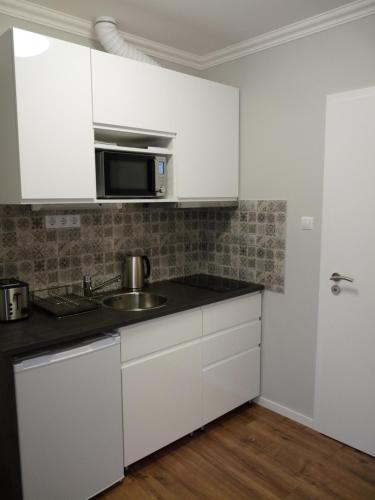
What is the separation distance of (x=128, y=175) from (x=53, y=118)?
49 centimetres

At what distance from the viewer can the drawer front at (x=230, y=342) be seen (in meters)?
2.38

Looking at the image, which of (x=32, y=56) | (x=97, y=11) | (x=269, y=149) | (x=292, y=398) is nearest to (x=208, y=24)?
(x=97, y=11)

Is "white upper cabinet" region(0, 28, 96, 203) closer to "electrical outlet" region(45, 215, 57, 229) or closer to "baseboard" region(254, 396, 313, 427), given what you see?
"electrical outlet" region(45, 215, 57, 229)

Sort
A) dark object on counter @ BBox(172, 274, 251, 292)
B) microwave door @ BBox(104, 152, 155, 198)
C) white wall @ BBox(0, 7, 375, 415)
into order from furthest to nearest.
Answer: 1. dark object on counter @ BBox(172, 274, 251, 292)
2. white wall @ BBox(0, 7, 375, 415)
3. microwave door @ BBox(104, 152, 155, 198)

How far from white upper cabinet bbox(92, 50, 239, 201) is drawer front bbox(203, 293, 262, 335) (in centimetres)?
70

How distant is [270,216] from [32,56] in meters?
1.64

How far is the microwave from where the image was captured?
2.04 metres

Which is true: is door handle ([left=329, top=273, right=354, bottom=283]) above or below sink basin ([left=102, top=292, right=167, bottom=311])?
above

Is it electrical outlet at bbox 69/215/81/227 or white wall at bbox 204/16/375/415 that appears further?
electrical outlet at bbox 69/215/81/227

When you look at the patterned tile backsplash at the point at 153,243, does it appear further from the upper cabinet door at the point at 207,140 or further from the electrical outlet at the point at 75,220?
the upper cabinet door at the point at 207,140

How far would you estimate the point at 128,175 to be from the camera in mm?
2143

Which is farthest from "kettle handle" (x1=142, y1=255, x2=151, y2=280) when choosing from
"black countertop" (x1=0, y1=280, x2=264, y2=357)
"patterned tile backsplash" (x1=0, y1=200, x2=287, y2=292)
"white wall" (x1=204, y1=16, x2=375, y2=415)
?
"white wall" (x1=204, y1=16, x2=375, y2=415)

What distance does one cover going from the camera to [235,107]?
2.66m

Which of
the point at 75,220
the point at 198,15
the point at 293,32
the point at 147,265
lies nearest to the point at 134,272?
the point at 147,265
